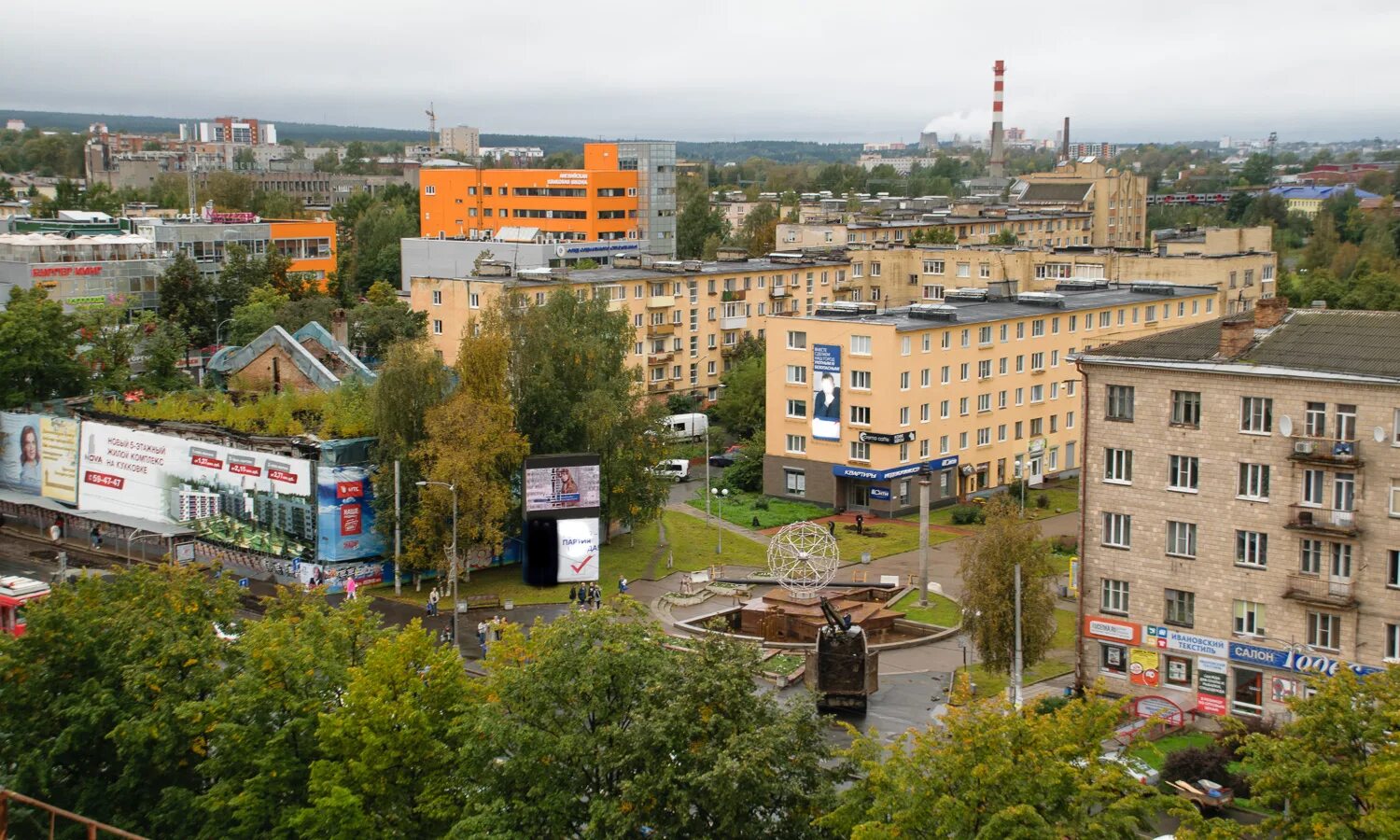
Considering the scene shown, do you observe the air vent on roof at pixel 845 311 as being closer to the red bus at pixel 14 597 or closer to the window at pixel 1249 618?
the window at pixel 1249 618

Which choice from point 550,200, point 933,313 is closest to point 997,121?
point 550,200

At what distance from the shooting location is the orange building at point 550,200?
384ft

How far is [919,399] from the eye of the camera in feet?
198

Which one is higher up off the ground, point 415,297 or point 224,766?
point 415,297

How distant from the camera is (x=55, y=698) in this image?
25.9 meters

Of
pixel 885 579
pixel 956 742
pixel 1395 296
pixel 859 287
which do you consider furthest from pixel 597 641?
pixel 1395 296

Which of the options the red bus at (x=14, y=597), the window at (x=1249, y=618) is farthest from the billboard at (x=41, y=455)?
the window at (x=1249, y=618)

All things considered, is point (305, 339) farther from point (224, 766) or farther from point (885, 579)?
point (224, 766)

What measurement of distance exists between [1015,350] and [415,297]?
3048 cm

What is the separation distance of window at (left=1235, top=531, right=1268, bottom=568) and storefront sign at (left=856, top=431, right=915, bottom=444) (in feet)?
81.1

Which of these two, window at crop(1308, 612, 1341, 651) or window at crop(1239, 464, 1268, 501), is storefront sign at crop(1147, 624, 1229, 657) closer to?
window at crop(1308, 612, 1341, 651)

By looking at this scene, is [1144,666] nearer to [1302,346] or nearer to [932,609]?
[1302,346]

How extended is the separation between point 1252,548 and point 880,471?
2529 cm

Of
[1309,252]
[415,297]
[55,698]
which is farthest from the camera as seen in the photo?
[1309,252]
